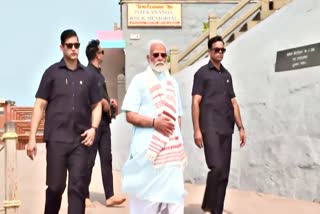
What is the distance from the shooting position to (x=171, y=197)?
193 inches

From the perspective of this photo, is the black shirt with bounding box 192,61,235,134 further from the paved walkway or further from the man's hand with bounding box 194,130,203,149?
the paved walkway

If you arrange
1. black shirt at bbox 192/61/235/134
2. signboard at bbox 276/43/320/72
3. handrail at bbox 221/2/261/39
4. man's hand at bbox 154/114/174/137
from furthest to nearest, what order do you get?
handrail at bbox 221/2/261/39 < signboard at bbox 276/43/320/72 < black shirt at bbox 192/61/235/134 < man's hand at bbox 154/114/174/137

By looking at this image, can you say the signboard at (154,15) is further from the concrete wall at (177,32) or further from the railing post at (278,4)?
the railing post at (278,4)

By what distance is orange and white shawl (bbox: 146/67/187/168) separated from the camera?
4.90 meters

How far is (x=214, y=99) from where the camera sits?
→ 256 inches

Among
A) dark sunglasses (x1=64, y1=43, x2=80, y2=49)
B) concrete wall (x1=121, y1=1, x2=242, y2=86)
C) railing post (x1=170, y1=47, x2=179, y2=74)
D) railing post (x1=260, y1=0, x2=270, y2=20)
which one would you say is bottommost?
dark sunglasses (x1=64, y1=43, x2=80, y2=49)

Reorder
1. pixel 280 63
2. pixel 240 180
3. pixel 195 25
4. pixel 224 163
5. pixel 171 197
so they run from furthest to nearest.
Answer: pixel 195 25, pixel 240 180, pixel 280 63, pixel 224 163, pixel 171 197

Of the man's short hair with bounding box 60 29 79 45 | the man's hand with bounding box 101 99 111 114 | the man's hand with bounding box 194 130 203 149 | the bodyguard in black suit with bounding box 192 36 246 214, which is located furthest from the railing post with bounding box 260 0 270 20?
the man's short hair with bounding box 60 29 79 45

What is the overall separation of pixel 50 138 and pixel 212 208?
6.52ft

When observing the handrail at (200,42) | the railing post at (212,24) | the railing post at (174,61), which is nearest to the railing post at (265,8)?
the handrail at (200,42)

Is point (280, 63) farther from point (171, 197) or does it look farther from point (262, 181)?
point (171, 197)

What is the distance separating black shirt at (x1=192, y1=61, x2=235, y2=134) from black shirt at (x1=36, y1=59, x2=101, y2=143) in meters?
1.40

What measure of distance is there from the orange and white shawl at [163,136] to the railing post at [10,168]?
1430 millimetres

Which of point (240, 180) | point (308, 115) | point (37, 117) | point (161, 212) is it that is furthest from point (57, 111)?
point (240, 180)
